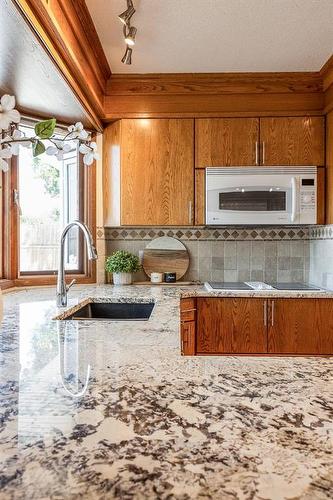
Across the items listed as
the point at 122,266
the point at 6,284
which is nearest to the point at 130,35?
the point at 122,266

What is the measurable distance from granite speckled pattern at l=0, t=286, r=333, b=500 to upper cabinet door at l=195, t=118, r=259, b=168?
2003mm

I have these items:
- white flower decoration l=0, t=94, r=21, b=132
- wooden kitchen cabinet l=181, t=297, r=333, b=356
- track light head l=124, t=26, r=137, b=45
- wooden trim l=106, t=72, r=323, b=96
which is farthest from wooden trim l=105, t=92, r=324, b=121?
white flower decoration l=0, t=94, r=21, b=132

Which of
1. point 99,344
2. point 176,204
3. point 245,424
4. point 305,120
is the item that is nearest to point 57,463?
point 245,424

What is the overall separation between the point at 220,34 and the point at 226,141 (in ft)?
2.46

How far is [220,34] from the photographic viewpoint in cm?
220

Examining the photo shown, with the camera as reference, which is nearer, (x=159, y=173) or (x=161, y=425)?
(x=161, y=425)

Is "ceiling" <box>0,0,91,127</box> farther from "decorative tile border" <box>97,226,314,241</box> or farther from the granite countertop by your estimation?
Answer: the granite countertop

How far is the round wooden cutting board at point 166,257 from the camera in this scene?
3107mm

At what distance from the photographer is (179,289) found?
2.65 m

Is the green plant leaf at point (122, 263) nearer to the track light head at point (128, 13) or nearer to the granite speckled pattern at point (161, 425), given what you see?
the track light head at point (128, 13)

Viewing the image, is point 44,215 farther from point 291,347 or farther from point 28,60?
point 291,347

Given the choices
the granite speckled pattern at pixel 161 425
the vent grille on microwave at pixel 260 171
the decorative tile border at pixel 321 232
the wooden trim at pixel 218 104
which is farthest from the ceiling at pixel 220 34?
the granite speckled pattern at pixel 161 425

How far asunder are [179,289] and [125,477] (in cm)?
219

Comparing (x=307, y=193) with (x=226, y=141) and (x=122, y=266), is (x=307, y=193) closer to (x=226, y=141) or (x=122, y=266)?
(x=226, y=141)
